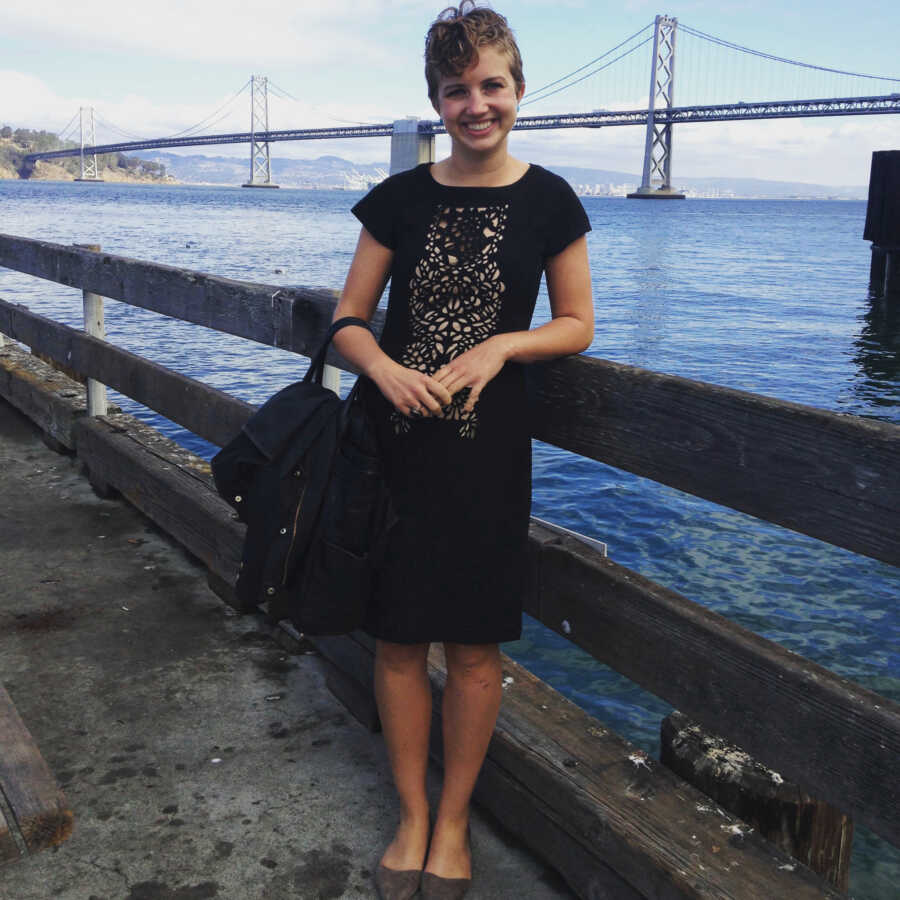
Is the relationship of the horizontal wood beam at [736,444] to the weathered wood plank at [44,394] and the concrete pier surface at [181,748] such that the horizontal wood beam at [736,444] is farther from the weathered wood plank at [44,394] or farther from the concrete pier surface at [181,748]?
the weathered wood plank at [44,394]

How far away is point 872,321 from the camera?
21.0 meters

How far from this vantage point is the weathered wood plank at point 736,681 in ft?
5.16

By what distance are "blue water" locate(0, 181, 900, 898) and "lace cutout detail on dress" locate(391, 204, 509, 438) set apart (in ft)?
9.28

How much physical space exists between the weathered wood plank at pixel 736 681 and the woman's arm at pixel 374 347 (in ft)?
1.83

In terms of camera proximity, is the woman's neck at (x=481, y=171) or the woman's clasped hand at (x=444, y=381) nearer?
the woman's clasped hand at (x=444, y=381)

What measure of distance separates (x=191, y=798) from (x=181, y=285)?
1.96m

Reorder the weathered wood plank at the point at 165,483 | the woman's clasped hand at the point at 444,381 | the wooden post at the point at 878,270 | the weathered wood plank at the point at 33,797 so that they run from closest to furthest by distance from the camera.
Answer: the weathered wood plank at the point at 33,797 < the woman's clasped hand at the point at 444,381 < the weathered wood plank at the point at 165,483 < the wooden post at the point at 878,270

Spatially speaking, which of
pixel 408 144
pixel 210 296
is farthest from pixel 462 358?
pixel 408 144

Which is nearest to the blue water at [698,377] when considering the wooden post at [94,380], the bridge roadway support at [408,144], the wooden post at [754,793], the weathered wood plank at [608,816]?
the wooden post at [754,793]

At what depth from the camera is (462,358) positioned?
185 cm

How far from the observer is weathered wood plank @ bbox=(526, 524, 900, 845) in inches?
61.9

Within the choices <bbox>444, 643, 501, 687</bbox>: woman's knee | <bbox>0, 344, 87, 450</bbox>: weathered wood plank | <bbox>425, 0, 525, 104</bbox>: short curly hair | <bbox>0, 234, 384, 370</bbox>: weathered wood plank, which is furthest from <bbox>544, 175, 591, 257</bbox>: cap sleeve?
<bbox>0, 344, 87, 450</bbox>: weathered wood plank

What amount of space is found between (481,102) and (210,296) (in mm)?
1743

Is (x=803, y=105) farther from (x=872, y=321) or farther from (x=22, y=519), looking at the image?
(x=22, y=519)
